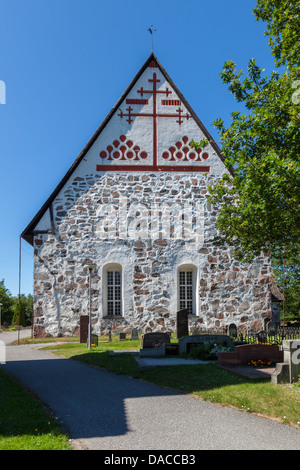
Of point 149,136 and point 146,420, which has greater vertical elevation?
point 149,136

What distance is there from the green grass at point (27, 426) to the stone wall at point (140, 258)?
1189 centimetres

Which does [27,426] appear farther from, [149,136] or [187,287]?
[149,136]

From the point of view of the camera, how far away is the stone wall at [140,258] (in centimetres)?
2017

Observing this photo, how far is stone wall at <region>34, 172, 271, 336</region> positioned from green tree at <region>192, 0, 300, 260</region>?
743 centimetres

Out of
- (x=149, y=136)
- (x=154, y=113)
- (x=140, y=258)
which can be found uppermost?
(x=154, y=113)

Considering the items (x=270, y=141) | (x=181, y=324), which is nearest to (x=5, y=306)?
(x=181, y=324)

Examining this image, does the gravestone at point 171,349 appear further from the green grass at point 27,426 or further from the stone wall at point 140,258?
the stone wall at point 140,258


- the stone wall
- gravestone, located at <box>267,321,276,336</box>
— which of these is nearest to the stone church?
the stone wall

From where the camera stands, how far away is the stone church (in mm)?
20250

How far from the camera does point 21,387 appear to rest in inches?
359

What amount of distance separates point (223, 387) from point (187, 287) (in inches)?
505

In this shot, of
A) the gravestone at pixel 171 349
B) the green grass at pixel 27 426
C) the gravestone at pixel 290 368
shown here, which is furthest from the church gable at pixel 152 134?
the green grass at pixel 27 426

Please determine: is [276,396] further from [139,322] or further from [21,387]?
[139,322]

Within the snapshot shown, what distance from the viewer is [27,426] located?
608 centimetres
